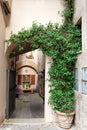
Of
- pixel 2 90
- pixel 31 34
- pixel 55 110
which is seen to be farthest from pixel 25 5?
pixel 55 110

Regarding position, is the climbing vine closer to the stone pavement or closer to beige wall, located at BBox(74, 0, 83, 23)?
beige wall, located at BBox(74, 0, 83, 23)

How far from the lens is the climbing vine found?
7246mm

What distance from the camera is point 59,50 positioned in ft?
24.3

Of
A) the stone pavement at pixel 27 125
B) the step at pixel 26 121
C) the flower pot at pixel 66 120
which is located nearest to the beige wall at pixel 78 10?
the flower pot at pixel 66 120

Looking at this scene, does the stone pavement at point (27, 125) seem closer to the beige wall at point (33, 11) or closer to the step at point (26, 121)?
the step at point (26, 121)

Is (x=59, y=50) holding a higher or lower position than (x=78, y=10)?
lower

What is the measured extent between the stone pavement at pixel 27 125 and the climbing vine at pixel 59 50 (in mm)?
659

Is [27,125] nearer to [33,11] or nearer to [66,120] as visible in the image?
[66,120]

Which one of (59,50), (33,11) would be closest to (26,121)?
(59,50)

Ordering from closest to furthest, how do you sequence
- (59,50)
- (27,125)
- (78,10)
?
(78,10)
(59,50)
(27,125)

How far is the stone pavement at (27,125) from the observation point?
7156 millimetres

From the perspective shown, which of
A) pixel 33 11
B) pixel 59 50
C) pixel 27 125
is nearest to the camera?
pixel 59 50

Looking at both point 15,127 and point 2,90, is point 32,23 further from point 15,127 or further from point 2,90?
point 15,127

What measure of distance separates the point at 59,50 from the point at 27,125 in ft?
9.27
